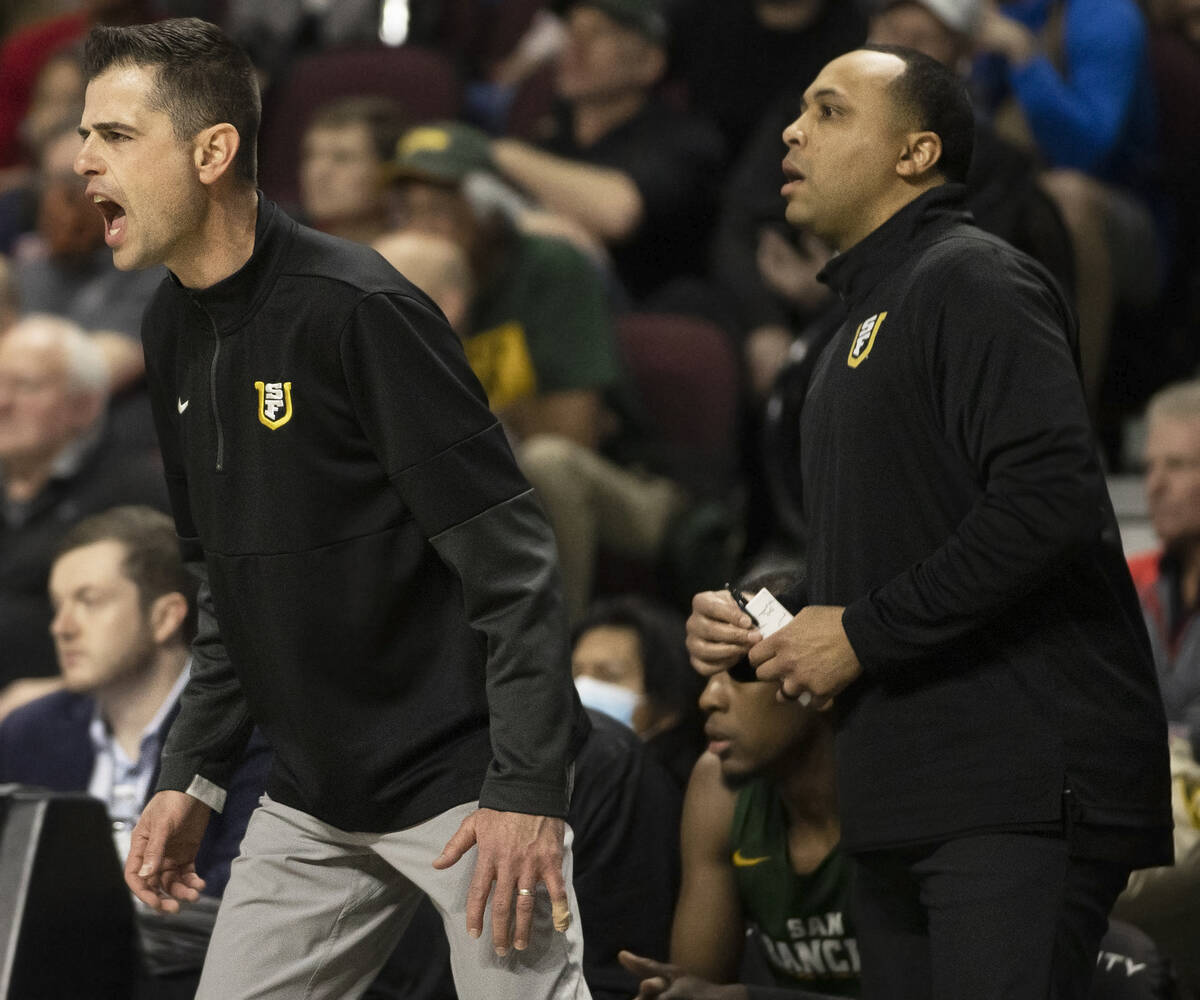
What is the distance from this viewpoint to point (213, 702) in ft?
7.52

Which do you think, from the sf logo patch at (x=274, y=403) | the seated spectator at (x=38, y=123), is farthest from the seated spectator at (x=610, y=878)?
the seated spectator at (x=38, y=123)

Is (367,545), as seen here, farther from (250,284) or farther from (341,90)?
(341,90)

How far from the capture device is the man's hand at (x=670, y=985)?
2852 millimetres

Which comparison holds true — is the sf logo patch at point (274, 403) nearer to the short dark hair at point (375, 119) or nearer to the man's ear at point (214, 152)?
the man's ear at point (214, 152)

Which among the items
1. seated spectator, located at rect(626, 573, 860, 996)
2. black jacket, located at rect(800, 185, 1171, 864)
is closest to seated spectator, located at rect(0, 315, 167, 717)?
seated spectator, located at rect(626, 573, 860, 996)

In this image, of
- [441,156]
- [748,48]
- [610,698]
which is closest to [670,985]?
[610,698]

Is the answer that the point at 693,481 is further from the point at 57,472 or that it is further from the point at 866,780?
the point at 866,780

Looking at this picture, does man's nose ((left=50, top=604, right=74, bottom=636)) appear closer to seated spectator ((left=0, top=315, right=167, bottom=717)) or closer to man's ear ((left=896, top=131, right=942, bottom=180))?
seated spectator ((left=0, top=315, right=167, bottom=717))

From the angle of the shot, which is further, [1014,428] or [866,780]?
[866,780]

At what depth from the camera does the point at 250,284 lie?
2055 mm

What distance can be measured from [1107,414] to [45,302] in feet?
10.6

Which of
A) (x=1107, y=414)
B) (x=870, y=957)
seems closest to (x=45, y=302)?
(x=1107, y=414)

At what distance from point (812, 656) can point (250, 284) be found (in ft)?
2.45

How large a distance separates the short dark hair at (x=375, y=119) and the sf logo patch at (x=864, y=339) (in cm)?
345
